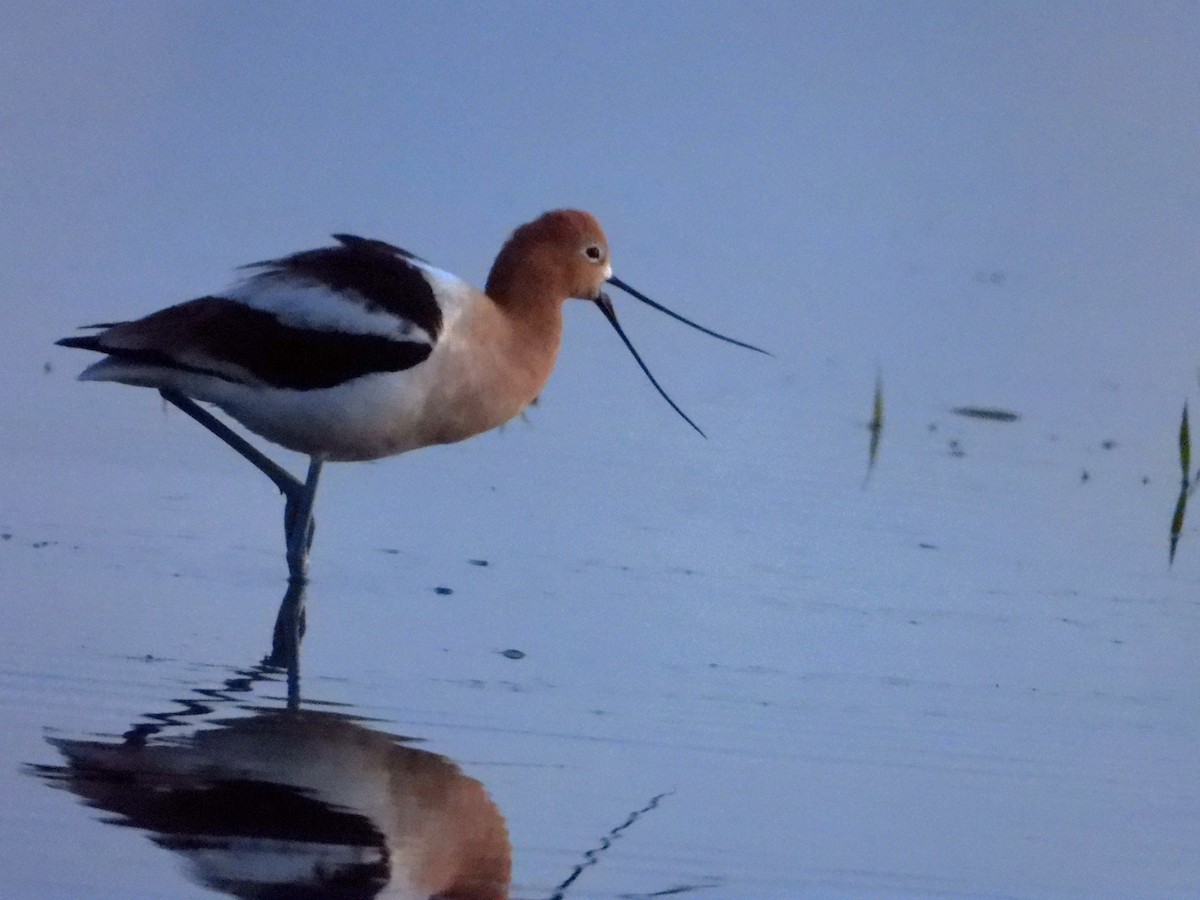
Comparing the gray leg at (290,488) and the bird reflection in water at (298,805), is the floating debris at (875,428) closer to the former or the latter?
the gray leg at (290,488)

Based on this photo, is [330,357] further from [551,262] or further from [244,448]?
[551,262]

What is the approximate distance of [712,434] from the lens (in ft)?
27.5

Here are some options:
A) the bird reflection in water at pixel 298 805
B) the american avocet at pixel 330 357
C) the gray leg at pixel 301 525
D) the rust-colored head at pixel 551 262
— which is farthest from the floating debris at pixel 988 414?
the bird reflection in water at pixel 298 805

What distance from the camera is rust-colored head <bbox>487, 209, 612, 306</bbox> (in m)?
6.57

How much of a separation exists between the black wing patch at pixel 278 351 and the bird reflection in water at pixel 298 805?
1808 millimetres

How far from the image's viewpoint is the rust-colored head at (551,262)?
6.57 m

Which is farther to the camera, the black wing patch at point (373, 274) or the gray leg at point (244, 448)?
the gray leg at point (244, 448)

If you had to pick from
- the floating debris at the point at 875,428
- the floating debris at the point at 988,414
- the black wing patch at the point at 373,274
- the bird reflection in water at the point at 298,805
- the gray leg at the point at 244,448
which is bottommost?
the bird reflection in water at the point at 298,805

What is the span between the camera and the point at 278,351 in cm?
594

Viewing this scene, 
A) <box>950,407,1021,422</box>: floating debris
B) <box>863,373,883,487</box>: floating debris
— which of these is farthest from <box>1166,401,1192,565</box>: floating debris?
<box>950,407,1021,422</box>: floating debris

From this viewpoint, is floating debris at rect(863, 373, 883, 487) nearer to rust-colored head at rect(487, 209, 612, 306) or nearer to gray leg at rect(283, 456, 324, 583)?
rust-colored head at rect(487, 209, 612, 306)

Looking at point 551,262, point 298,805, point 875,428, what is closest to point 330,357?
point 551,262

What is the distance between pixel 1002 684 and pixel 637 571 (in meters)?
1.19

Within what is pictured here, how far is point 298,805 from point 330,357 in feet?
8.06
